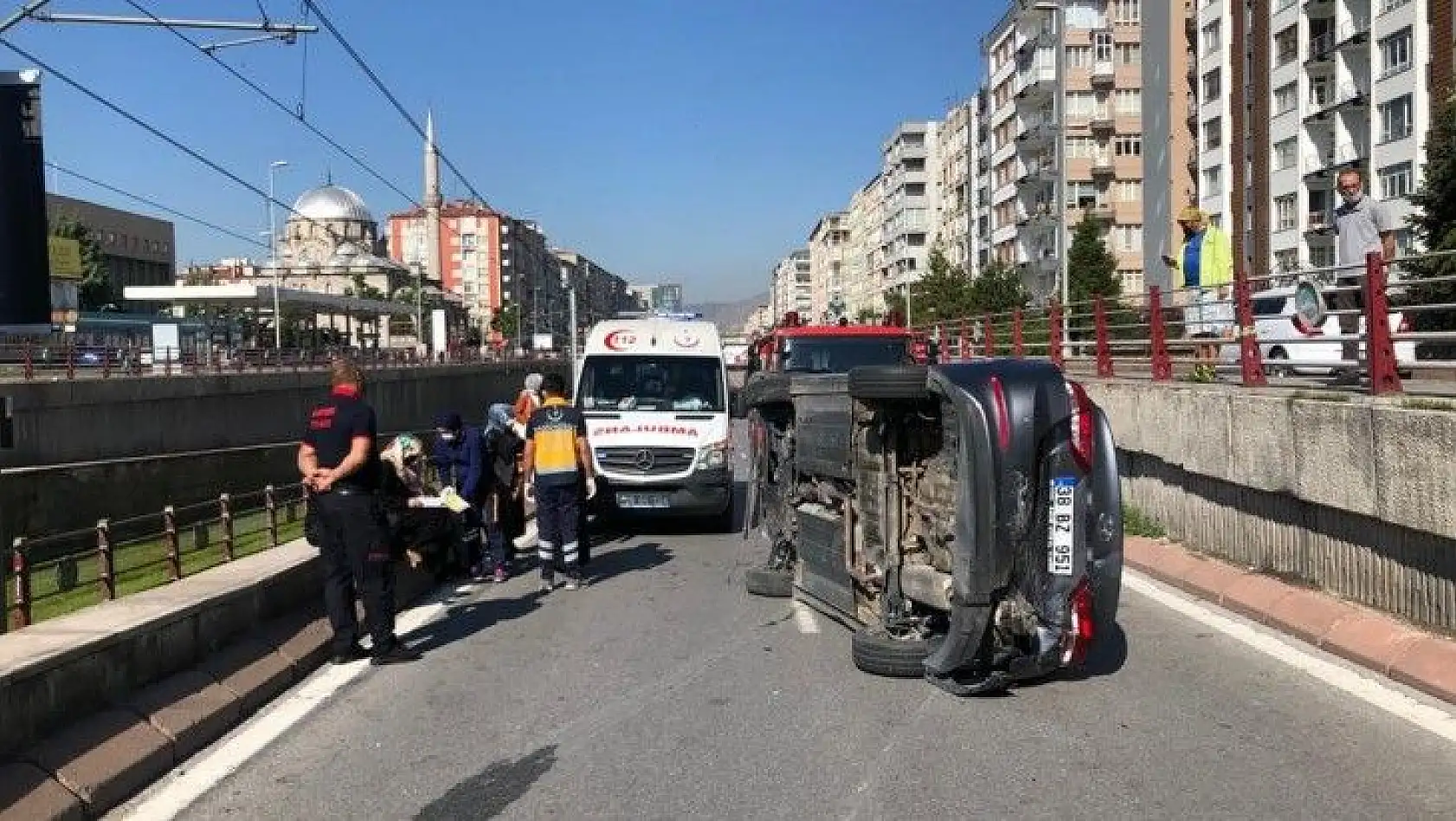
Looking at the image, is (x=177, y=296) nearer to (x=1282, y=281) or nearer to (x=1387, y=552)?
(x=1282, y=281)

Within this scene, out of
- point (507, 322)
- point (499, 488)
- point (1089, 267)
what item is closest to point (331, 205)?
point (507, 322)

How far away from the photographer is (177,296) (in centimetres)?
5678

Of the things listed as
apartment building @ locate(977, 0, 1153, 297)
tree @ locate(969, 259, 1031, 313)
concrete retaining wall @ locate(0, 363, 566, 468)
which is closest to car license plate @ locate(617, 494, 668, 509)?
concrete retaining wall @ locate(0, 363, 566, 468)

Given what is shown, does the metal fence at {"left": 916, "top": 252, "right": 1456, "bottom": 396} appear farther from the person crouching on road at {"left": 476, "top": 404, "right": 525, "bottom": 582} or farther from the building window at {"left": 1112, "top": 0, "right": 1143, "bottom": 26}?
the building window at {"left": 1112, "top": 0, "right": 1143, "bottom": 26}

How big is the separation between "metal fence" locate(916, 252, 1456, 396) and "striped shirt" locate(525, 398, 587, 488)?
3.44 meters

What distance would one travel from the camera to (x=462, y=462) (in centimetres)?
1170

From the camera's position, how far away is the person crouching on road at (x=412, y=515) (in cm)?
987

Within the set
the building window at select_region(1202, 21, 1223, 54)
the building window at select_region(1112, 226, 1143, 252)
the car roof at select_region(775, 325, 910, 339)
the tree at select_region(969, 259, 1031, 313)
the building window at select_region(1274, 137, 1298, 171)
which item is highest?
the building window at select_region(1202, 21, 1223, 54)

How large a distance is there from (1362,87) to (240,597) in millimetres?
54099

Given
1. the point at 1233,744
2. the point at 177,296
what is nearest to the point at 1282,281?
the point at 1233,744

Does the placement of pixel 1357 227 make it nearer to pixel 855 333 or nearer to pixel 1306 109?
pixel 855 333

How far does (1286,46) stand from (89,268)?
6568cm

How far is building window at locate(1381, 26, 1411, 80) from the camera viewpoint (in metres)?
46.8

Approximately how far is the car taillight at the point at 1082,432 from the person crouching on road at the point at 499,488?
6.55 m
